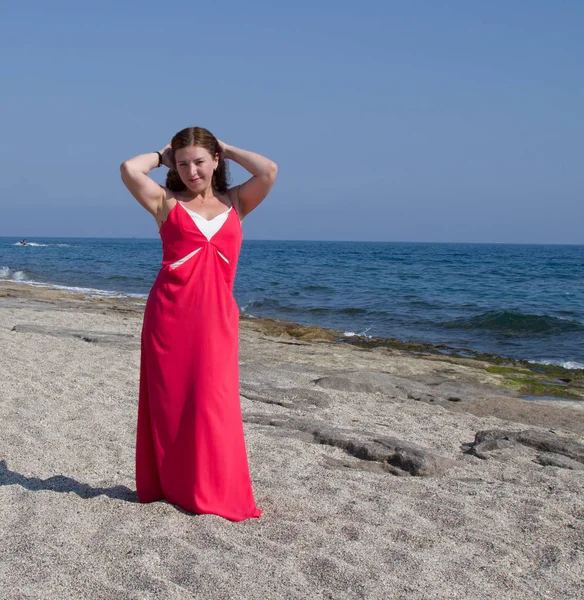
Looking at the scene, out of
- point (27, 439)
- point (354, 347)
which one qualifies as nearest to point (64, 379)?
point (27, 439)

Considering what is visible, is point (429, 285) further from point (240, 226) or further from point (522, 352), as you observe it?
point (240, 226)

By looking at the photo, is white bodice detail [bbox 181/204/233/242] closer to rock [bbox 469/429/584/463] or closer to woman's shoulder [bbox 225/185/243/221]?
woman's shoulder [bbox 225/185/243/221]

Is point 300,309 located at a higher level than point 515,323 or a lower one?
lower

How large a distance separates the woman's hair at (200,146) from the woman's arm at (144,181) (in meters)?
Result: 0.10

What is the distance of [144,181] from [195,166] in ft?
0.87

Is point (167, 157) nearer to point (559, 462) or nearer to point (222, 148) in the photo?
point (222, 148)

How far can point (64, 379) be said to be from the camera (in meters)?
6.97

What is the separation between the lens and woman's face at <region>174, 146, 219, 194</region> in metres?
3.39

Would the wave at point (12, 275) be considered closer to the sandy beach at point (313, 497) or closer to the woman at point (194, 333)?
the sandy beach at point (313, 497)

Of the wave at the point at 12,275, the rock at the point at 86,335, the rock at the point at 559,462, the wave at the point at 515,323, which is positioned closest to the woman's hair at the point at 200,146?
the rock at the point at 559,462

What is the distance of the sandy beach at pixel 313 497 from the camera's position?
289 centimetres

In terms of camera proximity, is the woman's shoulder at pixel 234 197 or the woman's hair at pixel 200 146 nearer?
the woman's hair at pixel 200 146

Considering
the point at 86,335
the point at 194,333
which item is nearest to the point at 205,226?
the point at 194,333

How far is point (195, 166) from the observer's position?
341 cm
